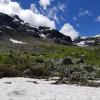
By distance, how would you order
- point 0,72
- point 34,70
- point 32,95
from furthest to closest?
1. point 34,70
2. point 0,72
3. point 32,95

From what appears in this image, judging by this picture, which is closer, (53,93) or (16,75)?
(53,93)

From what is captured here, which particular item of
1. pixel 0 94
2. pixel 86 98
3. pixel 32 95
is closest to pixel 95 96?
pixel 86 98

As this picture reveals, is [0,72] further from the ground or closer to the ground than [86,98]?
further from the ground

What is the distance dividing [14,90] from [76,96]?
3.18m

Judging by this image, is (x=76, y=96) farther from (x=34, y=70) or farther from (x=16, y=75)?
(x=34, y=70)

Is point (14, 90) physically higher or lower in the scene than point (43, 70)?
lower

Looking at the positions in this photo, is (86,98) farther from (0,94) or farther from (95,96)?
(0,94)

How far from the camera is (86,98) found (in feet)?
52.9

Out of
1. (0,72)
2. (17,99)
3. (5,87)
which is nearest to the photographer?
(17,99)

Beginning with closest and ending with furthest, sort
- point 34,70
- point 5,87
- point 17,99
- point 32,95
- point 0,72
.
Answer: point 17,99 < point 32,95 < point 5,87 < point 0,72 < point 34,70

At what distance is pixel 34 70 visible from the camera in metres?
28.5

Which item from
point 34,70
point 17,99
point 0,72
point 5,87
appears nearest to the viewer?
point 17,99

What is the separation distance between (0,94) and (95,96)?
15.9ft

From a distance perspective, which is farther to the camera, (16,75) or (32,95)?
(16,75)
